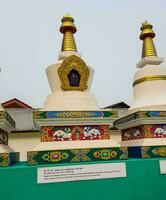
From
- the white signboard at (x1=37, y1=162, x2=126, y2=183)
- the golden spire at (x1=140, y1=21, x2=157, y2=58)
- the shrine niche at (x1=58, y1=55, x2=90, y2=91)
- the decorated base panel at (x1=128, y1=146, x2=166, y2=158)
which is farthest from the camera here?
the golden spire at (x1=140, y1=21, x2=157, y2=58)

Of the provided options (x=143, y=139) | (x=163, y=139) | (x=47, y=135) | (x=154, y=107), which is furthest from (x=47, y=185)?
(x=154, y=107)

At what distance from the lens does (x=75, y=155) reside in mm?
4574

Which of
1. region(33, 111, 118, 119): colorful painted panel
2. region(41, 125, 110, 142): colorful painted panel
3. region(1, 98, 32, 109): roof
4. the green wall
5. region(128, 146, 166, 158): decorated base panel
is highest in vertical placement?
region(1, 98, 32, 109): roof

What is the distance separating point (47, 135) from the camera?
476 centimetres

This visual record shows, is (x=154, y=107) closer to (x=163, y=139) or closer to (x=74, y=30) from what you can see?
(x=163, y=139)

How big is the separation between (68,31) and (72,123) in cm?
272

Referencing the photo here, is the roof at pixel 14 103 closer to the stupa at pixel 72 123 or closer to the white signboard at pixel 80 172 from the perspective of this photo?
the stupa at pixel 72 123

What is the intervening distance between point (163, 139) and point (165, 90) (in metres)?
1.50

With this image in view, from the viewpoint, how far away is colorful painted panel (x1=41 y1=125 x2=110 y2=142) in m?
4.77

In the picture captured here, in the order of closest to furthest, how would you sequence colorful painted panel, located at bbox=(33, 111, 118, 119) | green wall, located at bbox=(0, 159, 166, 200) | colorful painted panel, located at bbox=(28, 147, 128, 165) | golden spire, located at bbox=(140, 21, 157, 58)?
green wall, located at bbox=(0, 159, 166, 200)
colorful painted panel, located at bbox=(28, 147, 128, 165)
colorful painted panel, located at bbox=(33, 111, 118, 119)
golden spire, located at bbox=(140, 21, 157, 58)

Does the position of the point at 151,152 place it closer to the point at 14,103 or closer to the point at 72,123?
the point at 72,123

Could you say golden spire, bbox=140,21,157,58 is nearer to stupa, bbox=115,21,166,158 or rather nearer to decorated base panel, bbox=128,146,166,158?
stupa, bbox=115,21,166,158

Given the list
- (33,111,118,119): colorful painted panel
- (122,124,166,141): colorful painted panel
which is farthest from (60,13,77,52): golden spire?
(122,124,166,141): colorful painted panel

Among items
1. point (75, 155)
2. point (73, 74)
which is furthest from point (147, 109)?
point (75, 155)
